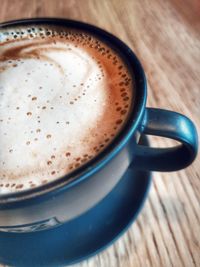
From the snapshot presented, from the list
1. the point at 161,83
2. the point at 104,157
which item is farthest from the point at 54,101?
the point at 161,83

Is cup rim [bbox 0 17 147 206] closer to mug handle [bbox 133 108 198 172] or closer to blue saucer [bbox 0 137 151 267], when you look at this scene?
mug handle [bbox 133 108 198 172]

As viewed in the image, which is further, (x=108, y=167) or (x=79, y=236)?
(x=79, y=236)

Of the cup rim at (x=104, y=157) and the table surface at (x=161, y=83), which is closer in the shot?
the cup rim at (x=104, y=157)

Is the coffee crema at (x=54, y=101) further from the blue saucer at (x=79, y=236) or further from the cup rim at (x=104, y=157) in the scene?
the blue saucer at (x=79, y=236)

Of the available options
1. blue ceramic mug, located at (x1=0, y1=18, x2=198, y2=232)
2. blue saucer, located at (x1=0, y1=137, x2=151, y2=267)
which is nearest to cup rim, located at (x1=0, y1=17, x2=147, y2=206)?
blue ceramic mug, located at (x1=0, y1=18, x2=198, y2=232)

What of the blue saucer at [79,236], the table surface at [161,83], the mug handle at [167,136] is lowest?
the blue saucer at [79,236]

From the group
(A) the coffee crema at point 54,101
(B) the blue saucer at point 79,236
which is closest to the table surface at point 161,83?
(B) the blue saucer at point 79,236

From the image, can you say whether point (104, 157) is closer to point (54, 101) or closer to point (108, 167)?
point (108, 167)
